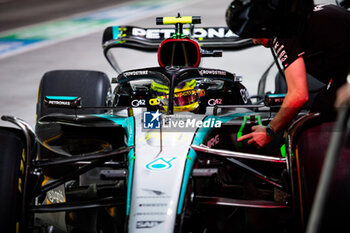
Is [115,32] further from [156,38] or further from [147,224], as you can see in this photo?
[147,224]

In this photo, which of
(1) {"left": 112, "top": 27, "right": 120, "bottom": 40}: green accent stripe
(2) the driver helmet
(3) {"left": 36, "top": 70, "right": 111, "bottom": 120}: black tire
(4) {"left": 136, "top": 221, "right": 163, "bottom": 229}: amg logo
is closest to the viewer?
(4) {"left": 136, "top": 221, "right": 163, "bottom": 229}: amg logo

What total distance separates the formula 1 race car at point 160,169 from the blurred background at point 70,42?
2585 mm

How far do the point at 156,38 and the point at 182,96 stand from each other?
2.06m

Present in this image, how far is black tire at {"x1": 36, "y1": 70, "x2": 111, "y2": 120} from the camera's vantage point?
13.8 feet

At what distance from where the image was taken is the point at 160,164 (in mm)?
2545

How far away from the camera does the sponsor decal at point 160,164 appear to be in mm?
2512

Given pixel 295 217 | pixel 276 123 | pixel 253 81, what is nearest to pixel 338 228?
pixel 295 217

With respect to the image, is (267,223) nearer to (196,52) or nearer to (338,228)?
(338,228)

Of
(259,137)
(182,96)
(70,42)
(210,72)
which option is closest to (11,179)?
(259,137)

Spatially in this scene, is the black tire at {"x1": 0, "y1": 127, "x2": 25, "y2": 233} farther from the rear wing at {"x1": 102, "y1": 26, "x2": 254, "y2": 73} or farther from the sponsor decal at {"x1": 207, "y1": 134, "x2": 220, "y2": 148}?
the rear wing at {"x1": 102, "y1": 26, "x2": 254, "y2": 73}

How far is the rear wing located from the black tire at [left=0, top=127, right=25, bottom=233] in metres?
2.85

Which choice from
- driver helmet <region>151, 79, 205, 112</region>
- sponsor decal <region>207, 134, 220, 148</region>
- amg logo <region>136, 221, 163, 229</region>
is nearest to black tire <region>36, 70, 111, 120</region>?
driver helmet <region>151, 79, 205, 112</region>

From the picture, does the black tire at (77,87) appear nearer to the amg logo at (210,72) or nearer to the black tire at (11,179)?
the amg logo at (210,72)

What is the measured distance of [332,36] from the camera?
2658 millimetres
